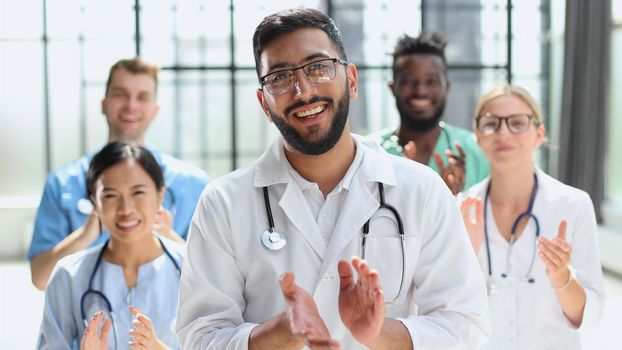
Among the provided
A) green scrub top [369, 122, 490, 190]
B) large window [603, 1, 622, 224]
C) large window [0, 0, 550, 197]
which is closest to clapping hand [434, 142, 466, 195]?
green scrub top [369, 122, 490, 190]

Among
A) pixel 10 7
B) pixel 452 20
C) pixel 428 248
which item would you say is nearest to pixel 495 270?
pixel 428 248

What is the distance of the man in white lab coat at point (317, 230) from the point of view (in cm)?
160

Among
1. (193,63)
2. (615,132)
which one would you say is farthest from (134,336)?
(193,63)

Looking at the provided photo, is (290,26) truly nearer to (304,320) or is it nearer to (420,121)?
(304,320)

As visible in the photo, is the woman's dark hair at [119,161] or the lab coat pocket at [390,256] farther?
the woman's dark hair at [119,161]

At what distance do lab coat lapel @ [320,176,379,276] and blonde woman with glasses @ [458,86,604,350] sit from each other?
0.76m

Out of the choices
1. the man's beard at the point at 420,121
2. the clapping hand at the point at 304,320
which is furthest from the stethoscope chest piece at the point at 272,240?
the man's beard at the point at 420,121

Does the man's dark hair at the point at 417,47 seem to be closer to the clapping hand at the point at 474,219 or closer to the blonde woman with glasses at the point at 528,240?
the blonde woman with glasses at the point at 528,240

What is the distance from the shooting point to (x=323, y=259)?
5.36 feet

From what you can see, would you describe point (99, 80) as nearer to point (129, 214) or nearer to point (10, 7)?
point (10, 7)

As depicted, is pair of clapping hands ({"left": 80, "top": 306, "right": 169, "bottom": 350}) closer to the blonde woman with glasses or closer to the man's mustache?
the man's mustache

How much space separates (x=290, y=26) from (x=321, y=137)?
221 mm

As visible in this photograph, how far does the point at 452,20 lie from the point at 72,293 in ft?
25.4

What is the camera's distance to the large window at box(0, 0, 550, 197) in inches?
356
